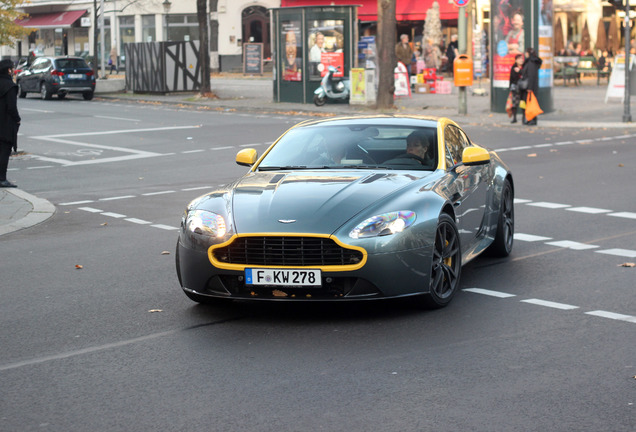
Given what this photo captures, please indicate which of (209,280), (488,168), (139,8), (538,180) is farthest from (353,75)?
(139,8)

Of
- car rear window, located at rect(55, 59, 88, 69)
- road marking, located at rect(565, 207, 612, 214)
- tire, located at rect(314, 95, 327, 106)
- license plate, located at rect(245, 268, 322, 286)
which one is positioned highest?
car rear window, located at rect(55, 59, 88, 69)

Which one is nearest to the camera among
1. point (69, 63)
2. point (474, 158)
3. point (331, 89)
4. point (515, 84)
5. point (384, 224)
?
point (384, 224)

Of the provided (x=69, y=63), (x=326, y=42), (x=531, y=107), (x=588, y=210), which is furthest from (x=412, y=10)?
(x=588, y=210)

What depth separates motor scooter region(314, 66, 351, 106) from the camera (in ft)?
112

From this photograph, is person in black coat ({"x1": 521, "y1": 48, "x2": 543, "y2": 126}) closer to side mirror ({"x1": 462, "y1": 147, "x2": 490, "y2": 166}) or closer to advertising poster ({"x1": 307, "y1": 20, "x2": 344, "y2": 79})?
advertising poster ({"x1": 307, "y1": 20, "x2": 344, "y2": 79})

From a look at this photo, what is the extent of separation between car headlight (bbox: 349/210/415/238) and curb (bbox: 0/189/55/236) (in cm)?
613

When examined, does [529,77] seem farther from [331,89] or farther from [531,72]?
[331,89]

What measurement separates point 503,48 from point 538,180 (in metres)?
14.1

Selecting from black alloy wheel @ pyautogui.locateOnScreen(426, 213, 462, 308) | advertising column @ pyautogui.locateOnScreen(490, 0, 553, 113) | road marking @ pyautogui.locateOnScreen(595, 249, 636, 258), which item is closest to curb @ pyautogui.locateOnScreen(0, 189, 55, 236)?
black alloy wheel @ pyautogui.locateOnScreen(426, 213, 462, 308)

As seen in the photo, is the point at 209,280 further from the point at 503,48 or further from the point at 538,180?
the point at 503,48

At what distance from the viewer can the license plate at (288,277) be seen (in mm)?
6820

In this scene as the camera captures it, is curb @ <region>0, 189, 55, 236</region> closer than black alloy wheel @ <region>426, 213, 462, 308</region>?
No

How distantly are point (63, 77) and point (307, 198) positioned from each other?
118 ft

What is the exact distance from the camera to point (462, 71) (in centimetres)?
2852
